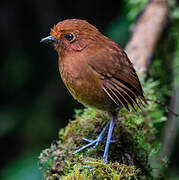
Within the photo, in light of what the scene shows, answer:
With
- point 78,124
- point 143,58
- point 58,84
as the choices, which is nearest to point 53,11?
point 58,84

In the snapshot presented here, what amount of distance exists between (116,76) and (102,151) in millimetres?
575

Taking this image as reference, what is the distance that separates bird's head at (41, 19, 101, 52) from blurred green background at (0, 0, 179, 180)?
174cm

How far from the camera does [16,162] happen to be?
4031mm

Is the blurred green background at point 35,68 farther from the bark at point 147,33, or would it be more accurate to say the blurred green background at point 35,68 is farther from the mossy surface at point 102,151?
the mossy surface at point 102,151

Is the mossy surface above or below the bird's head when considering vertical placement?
below

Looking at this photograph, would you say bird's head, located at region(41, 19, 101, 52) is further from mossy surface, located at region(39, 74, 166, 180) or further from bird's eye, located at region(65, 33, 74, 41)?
mossy surface, located at region(39, 74, 166, 180)

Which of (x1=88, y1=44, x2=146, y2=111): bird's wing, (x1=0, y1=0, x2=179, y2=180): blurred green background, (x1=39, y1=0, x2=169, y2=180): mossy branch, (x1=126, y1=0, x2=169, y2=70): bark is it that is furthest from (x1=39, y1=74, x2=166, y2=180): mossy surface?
(x1=0, y1=0, x2=179, y2=180): blurred green background

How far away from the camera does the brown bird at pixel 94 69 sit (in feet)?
7.86

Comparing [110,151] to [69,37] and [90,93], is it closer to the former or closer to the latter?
[90,93]

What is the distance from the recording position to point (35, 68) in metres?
5.07

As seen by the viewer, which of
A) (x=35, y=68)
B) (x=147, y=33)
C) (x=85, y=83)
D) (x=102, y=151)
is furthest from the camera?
(x=35, y=68)

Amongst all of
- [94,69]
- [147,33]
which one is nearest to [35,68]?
[147,33]

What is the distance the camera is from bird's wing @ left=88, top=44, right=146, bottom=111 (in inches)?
94.5

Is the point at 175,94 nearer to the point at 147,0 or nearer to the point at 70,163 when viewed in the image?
the point at 147,0
